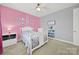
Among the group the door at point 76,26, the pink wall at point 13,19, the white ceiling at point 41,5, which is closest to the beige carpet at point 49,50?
the door at point 76,26

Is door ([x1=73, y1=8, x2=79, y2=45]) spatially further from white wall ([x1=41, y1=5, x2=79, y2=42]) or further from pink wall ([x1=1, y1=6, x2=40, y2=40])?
pink wall ([x1=1, y1=6, x2=40, y2=40])

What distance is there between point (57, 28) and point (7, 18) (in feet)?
3.96

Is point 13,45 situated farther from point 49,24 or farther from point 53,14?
point 53,14

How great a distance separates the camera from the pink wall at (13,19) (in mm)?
1918

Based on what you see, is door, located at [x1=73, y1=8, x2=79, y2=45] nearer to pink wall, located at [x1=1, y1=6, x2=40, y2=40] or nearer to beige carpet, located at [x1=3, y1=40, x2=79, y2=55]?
beige carpet, located at [x1=3, y1=40, x2=79, y2=55]

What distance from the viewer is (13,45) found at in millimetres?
2002

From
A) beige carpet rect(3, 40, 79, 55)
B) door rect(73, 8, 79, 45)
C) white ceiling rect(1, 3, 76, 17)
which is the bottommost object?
beige carpet rect(3, 40, 79, 55)

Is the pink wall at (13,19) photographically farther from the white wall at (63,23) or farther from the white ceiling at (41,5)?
the white wall at (63,23)

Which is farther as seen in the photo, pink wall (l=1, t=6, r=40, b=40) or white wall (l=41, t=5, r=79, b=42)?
white wall (l=41, t=5, r=79, b=42)

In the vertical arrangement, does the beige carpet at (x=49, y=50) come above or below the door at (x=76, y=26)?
below

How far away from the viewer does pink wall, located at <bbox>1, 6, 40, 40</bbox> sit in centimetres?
192

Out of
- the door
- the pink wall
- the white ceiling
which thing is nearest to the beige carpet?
the door

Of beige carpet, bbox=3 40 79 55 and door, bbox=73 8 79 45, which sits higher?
door, bbox=73 8 79 45
